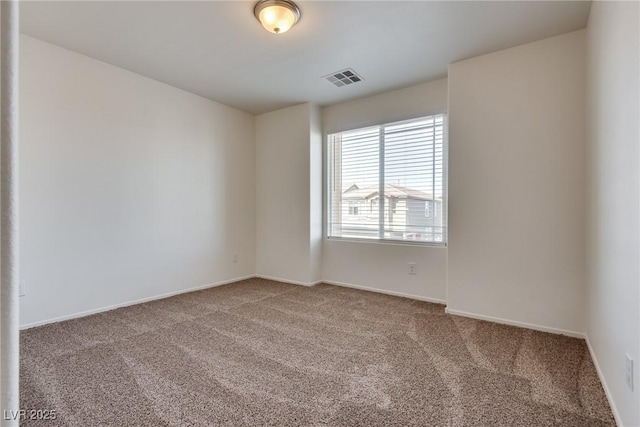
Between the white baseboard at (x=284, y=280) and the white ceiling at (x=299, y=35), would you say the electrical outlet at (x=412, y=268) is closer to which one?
the white baseboard at (x=284, y=280)

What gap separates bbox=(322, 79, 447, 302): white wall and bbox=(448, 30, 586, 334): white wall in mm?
366

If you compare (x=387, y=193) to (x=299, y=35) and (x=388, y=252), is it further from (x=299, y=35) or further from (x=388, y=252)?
(x=299, y=35)

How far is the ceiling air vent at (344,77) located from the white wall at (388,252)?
21.5 inches

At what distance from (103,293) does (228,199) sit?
1853 mm

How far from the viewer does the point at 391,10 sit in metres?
2.31

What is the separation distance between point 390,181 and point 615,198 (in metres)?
2.35

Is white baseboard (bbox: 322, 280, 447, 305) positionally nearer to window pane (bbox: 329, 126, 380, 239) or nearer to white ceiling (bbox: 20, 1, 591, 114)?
window pane (bbox: 329, 126, 380, 239)

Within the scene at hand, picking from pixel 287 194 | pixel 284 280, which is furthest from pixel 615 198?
pixel 284 280

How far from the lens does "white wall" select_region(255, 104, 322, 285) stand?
4.25 metres

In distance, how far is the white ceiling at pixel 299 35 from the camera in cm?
229

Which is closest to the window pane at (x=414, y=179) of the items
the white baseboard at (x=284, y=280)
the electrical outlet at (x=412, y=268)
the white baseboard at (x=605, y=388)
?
the electrical outlet at (x=412, y=268)

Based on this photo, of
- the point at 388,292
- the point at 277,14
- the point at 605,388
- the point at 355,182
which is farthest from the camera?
the point at 355,182

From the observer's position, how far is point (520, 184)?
108 inches

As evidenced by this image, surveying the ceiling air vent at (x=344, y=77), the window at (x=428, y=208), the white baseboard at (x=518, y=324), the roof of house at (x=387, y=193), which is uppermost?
the ceiling air vent at (x=344, y=77)
